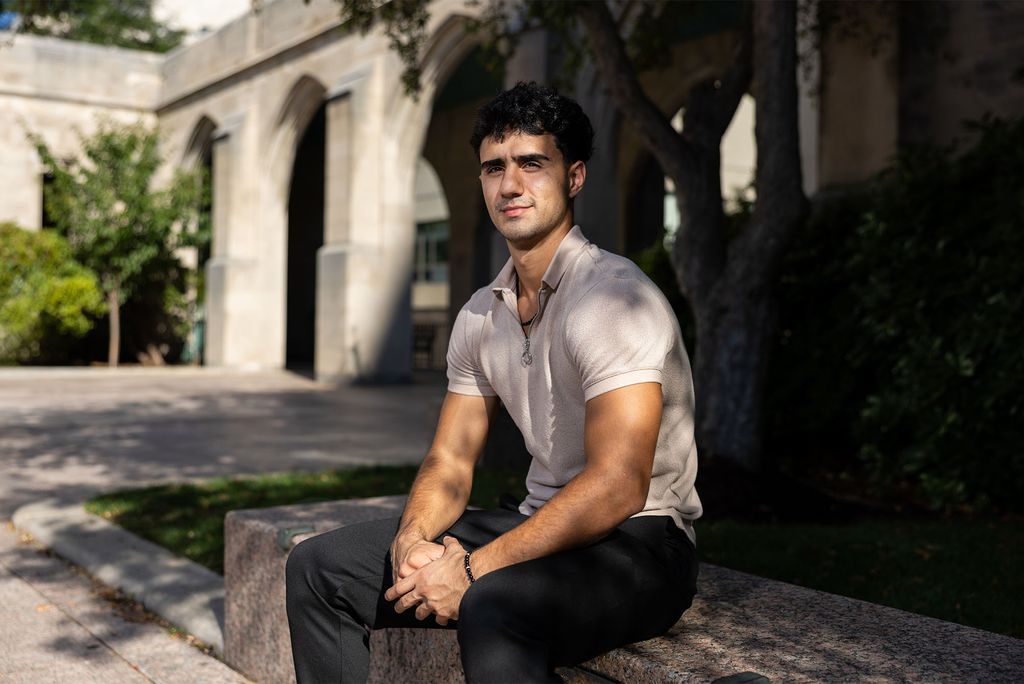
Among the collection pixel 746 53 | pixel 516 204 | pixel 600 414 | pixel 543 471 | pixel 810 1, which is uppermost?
pixel 810 1

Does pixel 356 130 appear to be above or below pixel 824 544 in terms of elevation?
above

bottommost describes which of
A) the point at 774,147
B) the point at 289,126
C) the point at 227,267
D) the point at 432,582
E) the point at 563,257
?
the point at 432,582

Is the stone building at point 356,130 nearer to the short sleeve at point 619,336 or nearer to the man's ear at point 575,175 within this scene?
the man's ear at point 575,175

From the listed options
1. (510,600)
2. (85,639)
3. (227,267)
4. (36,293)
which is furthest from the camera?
(227,267)

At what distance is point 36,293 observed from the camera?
77.5 ft

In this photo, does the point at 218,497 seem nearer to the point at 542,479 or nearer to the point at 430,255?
the point at 542,479

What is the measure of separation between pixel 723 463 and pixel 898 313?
1751 millimetres

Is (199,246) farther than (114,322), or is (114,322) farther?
(199,246)

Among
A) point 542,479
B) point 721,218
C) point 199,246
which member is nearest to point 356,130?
point 199,246

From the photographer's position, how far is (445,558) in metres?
2.49

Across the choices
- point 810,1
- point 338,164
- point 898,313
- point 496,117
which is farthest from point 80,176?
point 496,117

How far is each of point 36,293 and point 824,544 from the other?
22.1 meters

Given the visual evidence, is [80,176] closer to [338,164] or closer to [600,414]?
[338,164]

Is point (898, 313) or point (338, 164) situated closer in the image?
point (898, 313)
